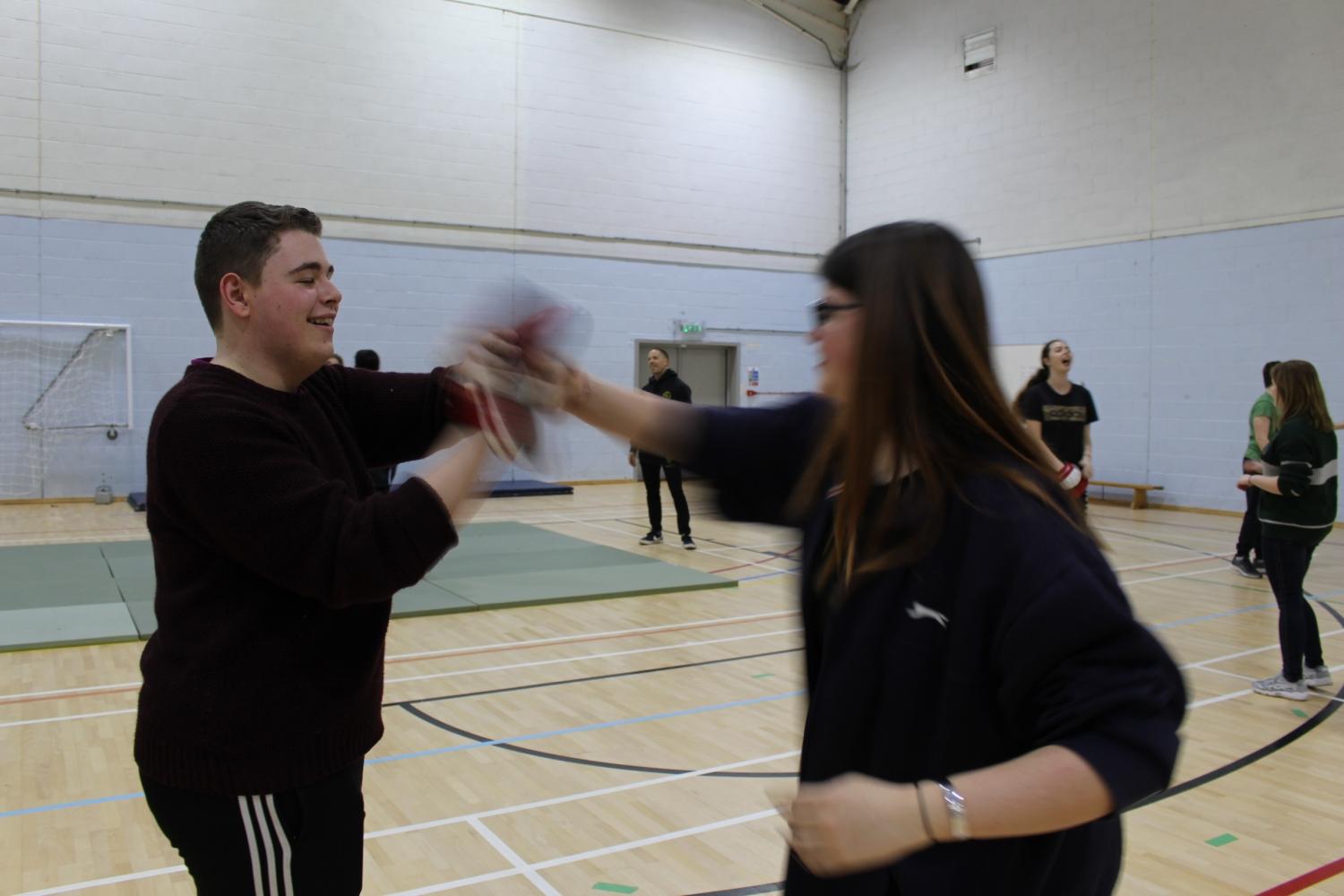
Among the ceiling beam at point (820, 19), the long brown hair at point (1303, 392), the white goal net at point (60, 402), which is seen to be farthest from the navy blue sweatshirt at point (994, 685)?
the ceiling beam at point (820, 19)

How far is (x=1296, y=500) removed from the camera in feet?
16.3

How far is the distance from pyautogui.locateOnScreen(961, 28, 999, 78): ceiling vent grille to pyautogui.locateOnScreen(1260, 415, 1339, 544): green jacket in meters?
11.0

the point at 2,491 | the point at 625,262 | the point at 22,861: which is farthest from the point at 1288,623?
the point at 2,491

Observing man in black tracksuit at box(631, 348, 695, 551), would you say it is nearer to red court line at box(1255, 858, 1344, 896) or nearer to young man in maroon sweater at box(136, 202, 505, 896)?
red court line at box(1255, 858, 1344, 896)

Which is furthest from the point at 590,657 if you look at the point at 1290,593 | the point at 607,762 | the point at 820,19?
the point at 820,19

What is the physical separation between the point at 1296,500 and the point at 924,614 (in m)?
4.81

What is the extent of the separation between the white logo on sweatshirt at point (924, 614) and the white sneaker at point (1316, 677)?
5.18 metres

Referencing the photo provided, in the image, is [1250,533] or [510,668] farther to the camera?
[1250,533]

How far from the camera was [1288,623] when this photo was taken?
16.9ft

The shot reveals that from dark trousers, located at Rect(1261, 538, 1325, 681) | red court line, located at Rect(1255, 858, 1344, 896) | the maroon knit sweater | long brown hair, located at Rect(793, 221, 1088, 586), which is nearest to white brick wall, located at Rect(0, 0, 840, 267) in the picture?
dark trousers, located at Rect(1261, 538, 1325, 681)

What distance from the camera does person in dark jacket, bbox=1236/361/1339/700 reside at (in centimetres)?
491

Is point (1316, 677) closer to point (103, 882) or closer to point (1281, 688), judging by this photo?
point (1281, 688)

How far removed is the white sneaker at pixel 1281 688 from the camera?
509 centimetres

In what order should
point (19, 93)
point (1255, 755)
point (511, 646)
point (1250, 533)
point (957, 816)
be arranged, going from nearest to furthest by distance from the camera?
point (957, 816) < point (1255, 755) < point (511, 646) < point (1250, 533) < point (19, 93)
